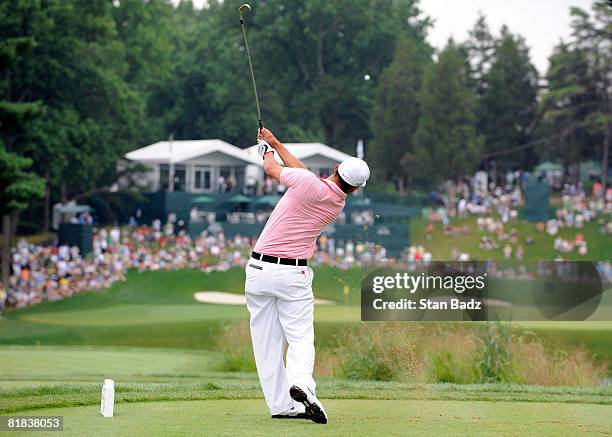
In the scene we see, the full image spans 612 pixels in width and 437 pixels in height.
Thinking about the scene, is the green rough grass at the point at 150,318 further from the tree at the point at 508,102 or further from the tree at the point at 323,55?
the tree at the point at 323,55

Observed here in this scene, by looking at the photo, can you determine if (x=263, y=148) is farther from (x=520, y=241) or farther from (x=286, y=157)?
(x=520, y=241)

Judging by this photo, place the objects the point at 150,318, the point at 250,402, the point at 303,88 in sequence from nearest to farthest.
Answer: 1. the point at 250,402
2. the point at 150,318
3. the point at 303,88

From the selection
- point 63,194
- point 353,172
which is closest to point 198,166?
point 63,194

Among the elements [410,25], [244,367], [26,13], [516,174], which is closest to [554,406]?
[244,367]

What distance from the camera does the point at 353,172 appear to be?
8812mm

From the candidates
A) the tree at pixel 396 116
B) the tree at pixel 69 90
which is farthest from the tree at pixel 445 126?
the tree at pixel 69 90

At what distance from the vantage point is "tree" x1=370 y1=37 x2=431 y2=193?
66.5 meters

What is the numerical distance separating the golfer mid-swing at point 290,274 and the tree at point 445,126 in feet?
178

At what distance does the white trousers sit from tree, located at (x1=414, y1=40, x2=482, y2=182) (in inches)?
2138

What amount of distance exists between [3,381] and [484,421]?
7655mm

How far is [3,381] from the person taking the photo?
1473 centimetres

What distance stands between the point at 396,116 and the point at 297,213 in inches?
2313

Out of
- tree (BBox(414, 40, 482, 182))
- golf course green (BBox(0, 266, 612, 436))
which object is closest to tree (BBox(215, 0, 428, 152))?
tree (BBox(414, 40, 482, 182))

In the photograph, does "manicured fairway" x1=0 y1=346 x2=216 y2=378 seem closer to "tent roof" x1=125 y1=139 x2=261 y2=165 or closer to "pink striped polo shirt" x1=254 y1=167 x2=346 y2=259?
"pink striped polo shirt" x1=254 y1=167 x2=346 y2=259
